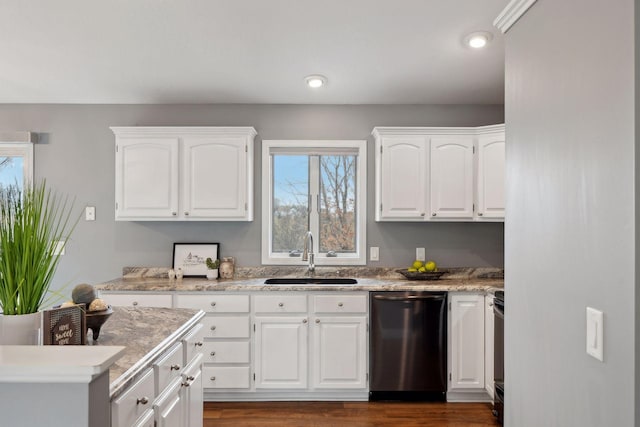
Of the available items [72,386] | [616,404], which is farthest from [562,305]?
[72,386]

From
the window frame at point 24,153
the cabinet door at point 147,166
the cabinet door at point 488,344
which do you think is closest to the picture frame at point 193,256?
the cabinet door at point 147,166

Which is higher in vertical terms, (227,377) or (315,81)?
(315,81)

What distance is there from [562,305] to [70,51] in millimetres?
3108

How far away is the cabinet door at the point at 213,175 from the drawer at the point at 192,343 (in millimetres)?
1540

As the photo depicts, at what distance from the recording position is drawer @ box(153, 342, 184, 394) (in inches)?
64.3

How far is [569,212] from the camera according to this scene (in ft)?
4.28

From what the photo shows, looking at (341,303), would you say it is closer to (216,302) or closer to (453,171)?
(216,302)

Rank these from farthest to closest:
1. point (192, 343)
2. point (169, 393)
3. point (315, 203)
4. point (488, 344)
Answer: point (315, 203) → point (488, 344) → point (192, 343) → point (169, 393)

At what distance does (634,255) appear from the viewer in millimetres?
1009

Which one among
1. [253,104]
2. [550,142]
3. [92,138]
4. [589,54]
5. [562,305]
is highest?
[253,104]

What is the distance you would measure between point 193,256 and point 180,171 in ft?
2.55

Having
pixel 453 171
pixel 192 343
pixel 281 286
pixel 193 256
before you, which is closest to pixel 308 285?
pixel 281 286

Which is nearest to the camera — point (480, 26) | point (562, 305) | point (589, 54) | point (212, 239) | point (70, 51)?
point (589, 54)

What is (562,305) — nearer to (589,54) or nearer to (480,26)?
(589,54)
